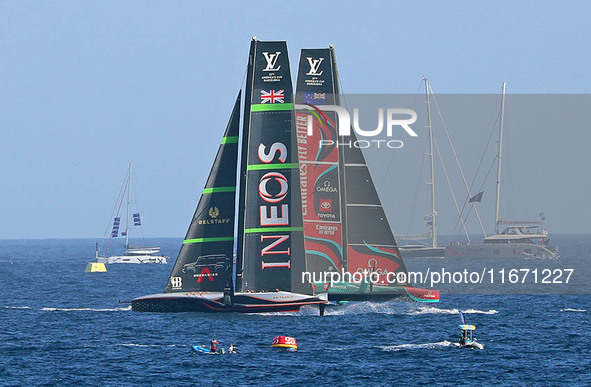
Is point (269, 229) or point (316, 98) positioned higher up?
point (316, 98)

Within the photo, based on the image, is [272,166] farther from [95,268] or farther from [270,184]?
[95,268]

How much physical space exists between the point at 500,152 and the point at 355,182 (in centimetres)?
8619

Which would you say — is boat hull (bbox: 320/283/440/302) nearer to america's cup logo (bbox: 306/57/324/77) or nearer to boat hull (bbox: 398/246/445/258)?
america's cup logo (bbox: 306/57/324/77)

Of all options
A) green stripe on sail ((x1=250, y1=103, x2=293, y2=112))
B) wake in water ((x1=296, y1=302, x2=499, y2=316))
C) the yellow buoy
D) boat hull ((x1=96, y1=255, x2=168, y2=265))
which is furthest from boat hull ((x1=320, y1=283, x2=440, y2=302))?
boat hull ((x1=96, y1=255, x2=168, y2=265))

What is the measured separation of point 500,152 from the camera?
14750 centimetres

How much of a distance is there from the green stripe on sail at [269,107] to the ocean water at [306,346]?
39.4 feet

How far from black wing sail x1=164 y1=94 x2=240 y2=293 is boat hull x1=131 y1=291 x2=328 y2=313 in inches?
32.2

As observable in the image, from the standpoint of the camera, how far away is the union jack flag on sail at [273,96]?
2219 inches

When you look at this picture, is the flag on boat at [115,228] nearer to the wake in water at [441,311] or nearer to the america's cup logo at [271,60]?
the wake in water at [441,311]

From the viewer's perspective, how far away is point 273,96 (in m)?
56.4

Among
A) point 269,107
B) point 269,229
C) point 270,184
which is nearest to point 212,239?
point 269,229

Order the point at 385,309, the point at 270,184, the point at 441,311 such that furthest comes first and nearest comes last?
the point at 385,309 < the point at 441,311 < the point at 270,184

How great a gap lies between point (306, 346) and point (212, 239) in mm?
9503

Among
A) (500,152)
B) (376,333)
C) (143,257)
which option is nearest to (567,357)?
(376,333)
